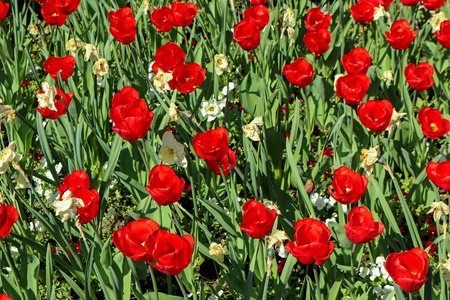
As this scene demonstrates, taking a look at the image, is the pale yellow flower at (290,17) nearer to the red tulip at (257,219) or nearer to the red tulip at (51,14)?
the red tulip at (51,14)

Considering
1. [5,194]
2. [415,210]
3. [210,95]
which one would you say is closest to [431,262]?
[415,210]

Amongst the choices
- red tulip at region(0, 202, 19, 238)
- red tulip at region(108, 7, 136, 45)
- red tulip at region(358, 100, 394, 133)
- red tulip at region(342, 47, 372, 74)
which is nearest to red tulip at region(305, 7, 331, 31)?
red tulip at region(342, 47, 372, 74)

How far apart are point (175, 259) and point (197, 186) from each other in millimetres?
1102

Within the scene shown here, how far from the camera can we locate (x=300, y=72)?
231 centimetres

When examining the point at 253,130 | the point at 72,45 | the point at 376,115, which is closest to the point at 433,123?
the point at 376,115

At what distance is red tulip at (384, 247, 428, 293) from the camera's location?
135cm

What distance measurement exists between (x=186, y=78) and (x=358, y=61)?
840 millimetres

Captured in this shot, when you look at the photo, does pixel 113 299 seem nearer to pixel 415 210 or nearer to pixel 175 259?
pixel 175 259

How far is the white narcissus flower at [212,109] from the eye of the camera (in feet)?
8.57

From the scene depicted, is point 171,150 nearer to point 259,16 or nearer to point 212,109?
point 212,109

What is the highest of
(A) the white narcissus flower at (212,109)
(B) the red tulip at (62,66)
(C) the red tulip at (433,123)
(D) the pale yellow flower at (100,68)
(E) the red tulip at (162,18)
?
(E) the red tulip at (162,18)

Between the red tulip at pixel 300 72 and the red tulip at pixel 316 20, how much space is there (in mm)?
576

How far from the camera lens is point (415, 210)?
2510 mm

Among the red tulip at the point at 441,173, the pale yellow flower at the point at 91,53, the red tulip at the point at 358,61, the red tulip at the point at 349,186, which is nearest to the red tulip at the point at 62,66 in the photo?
the pale yellow flower at the point at 91,53
